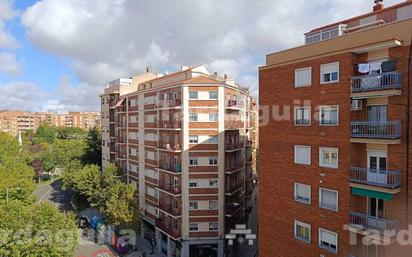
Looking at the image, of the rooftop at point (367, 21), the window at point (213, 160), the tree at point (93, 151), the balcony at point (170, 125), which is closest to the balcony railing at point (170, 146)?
the balcony at point (170, 125)

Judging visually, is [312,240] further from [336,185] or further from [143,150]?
[143,150]

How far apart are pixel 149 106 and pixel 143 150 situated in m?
5.34

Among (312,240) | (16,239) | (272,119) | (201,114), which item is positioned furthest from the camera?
(201,114)

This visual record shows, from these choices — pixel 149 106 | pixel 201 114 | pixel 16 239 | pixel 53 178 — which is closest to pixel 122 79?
pixel 149 106

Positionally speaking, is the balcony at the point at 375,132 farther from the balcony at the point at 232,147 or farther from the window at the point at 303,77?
the balcony at the point at 232,147

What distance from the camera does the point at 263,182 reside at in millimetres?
19641

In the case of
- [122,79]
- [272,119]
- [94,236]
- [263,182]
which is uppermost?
[122,79]

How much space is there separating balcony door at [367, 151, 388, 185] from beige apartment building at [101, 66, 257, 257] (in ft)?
58.1

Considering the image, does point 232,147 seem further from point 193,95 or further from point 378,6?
point 378,6

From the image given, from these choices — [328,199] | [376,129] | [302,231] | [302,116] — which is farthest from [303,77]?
[302,231]

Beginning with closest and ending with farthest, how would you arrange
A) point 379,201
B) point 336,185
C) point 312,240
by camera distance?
point 379,201
point 336,185
point 312,240

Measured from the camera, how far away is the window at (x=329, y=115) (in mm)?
15613

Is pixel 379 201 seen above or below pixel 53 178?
above

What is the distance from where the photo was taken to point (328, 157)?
16.1 m
